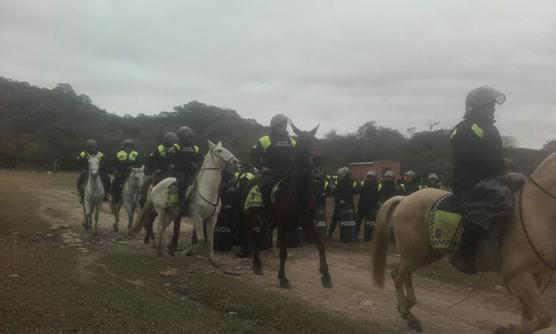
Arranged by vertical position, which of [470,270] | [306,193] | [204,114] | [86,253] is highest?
[204,114]

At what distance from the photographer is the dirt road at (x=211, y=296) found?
20.9 feet

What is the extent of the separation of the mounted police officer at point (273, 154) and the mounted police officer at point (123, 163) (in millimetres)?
7178

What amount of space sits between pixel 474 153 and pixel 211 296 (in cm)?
449

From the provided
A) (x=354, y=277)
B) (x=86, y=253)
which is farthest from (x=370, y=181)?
(x=86, y=253)

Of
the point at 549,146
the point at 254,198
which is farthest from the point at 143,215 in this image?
the point at 549,146

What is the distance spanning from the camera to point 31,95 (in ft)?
266

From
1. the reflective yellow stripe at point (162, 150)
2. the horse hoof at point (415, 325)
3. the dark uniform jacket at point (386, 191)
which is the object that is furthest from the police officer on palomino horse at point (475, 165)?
the dark uniform jacket at point (386, 191)

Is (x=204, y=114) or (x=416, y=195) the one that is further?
(x=204, y=114)

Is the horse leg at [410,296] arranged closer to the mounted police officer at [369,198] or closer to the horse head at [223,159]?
the horse head at [223,159]

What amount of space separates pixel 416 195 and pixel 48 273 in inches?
251

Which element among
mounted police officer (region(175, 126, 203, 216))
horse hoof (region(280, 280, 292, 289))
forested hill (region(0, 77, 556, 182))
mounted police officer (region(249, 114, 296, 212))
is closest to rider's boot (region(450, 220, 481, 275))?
horse hoof (region(280, 280, 292, 289))

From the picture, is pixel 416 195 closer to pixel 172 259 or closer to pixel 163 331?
pixel 163 331

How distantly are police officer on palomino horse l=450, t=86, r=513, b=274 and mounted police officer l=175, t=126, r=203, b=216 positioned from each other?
21.7 feet

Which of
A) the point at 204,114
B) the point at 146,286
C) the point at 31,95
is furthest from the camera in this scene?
the point at 31,95
